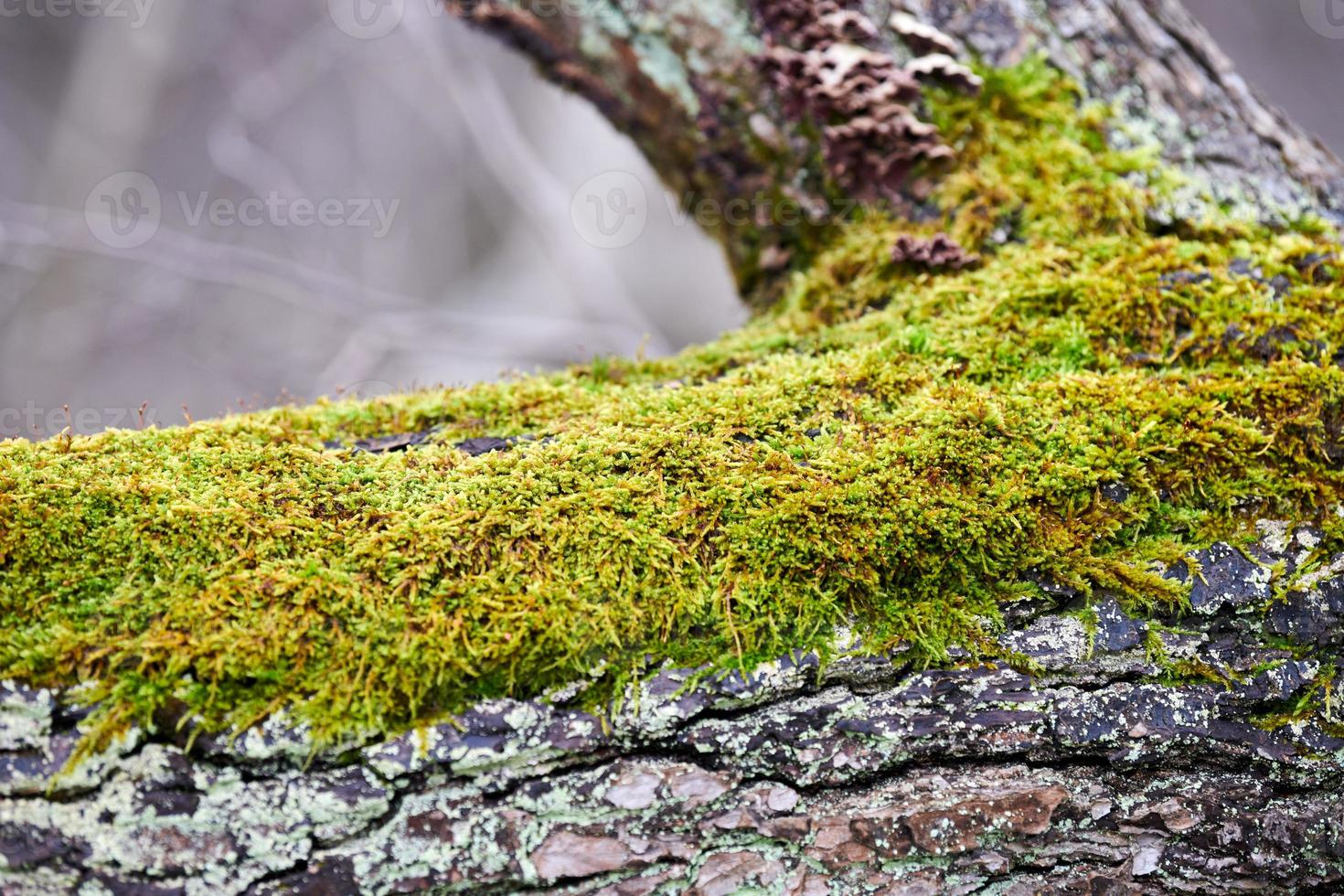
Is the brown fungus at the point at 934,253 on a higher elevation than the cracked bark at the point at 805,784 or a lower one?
higher

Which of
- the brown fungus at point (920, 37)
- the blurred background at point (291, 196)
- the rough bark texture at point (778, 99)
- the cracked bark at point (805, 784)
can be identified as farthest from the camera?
the blurred background at point (291, 196)

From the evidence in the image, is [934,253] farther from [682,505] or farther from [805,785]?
[805,785]

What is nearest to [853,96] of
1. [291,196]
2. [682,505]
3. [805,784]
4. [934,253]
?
[934,253]

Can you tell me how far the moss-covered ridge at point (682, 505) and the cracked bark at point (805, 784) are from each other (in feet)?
0.24

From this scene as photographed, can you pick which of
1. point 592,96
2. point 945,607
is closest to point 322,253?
point 592,96

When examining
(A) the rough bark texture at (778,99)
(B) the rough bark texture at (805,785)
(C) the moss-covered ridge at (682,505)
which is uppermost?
(A) the rough bark texture at (778,99)

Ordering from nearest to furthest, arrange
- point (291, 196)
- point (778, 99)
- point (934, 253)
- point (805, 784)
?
point (805, 784) → point (934, 253) → point (778, 99) → point (291, 196)

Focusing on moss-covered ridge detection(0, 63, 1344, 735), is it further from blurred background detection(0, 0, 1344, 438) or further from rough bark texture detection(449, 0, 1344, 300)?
blurred background detection(0, 0, 1344, 438)

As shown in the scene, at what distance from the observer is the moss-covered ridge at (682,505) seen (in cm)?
130

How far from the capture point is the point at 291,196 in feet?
23.4

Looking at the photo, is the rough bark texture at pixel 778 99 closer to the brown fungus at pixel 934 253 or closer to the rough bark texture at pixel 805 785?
the brown fungus at pixel 934 253

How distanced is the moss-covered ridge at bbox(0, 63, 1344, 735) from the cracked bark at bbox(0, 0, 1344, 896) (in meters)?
0.07

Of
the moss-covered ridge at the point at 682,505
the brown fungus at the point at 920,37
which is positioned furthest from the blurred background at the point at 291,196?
the moss-covered ridge at the point at 682,505

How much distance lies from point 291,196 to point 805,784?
289 inches
